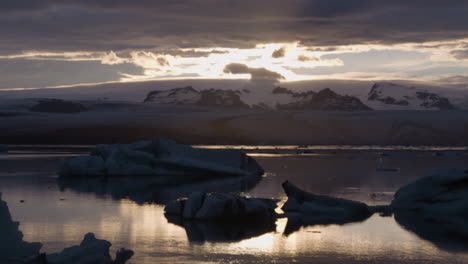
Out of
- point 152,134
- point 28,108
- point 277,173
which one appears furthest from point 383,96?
point 277,173

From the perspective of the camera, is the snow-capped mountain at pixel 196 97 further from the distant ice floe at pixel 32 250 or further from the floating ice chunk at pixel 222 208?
the distant ice floe at pixel 32 250

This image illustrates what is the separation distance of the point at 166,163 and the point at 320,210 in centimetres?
775

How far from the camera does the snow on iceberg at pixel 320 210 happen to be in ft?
30.2

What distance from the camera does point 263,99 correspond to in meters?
175

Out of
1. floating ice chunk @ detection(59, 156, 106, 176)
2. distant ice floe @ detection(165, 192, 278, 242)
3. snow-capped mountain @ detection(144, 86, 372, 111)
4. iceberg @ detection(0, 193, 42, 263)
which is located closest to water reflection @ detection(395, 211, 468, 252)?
distant ice floe @ detection(165, 192, 278, 242)

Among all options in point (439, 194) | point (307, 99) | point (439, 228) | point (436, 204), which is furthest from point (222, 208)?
point (307, 99)

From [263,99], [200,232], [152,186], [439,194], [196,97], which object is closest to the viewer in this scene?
[200,232]

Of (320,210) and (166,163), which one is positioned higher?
(166,163)

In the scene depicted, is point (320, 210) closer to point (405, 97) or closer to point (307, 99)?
point (405, 97)

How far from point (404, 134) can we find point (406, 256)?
3298 centimetres

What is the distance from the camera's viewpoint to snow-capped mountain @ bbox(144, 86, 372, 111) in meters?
156

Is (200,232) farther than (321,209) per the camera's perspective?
No

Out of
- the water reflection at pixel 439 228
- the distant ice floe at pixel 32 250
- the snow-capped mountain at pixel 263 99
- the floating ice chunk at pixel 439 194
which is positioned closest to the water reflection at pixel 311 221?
the water reflection at pixel 439 228

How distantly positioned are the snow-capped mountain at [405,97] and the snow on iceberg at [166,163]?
14541 cm
